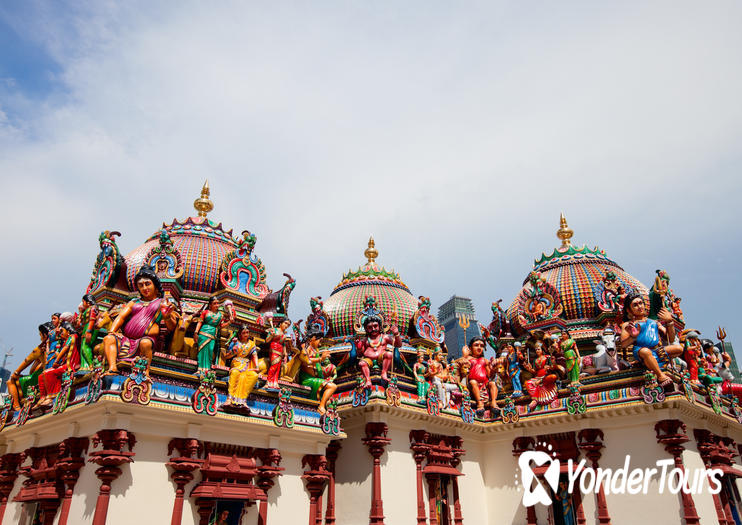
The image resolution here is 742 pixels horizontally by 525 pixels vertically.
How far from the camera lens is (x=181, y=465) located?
1389cm

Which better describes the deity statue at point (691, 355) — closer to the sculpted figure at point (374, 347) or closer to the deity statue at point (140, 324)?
the sculpted figure at point (374, 347)

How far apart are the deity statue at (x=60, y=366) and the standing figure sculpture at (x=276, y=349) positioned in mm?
5496

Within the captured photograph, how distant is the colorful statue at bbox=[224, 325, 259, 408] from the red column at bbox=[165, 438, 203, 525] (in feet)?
4.93

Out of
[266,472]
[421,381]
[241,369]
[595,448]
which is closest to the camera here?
[266,472]

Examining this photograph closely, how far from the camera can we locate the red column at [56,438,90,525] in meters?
13.4

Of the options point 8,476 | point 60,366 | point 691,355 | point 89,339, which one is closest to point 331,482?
point 89,339

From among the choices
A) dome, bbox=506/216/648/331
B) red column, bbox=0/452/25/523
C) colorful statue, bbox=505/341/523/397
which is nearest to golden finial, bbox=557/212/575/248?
dome, bbox=506/216/648/331

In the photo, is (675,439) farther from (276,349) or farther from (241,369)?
(241,369)

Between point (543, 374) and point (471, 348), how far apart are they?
3.29 metres

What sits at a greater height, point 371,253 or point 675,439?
point 371,253

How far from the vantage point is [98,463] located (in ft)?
41.9

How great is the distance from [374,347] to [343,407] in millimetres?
2708

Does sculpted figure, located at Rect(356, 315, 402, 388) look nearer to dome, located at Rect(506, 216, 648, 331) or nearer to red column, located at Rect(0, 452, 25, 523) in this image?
dome, located at Rect(506, 216, 648, 331)

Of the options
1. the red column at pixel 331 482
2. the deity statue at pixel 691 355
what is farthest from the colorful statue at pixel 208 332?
the deity statue at pixel 691 355
